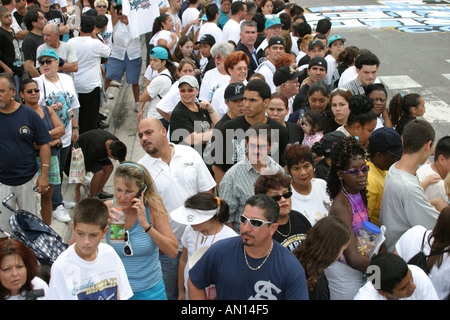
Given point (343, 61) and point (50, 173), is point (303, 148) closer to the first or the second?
point (50, 173)

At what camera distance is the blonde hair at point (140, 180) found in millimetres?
3891

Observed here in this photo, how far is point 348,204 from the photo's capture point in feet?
13.1

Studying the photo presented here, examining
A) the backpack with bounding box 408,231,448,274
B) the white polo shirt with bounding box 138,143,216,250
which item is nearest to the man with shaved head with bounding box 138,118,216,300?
the white polo shirt with bounding box 138,143,216,250

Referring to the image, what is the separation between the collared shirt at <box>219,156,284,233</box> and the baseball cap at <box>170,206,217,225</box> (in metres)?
0.52

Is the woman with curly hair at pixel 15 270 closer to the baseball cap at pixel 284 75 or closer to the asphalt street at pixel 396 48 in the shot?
the asphalt street at pixel 396 48

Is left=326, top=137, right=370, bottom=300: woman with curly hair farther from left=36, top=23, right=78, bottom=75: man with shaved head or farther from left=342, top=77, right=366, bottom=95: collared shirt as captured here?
left=36, top=23, right=78, bottom=75: man with shaved head

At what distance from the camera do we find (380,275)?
3.23 meters

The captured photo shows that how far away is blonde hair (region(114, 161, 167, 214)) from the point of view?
3891mm

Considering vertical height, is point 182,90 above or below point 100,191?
above

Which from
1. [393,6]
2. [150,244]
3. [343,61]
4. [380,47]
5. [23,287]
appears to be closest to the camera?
[23,287]

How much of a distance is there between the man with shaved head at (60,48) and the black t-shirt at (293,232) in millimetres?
5052
